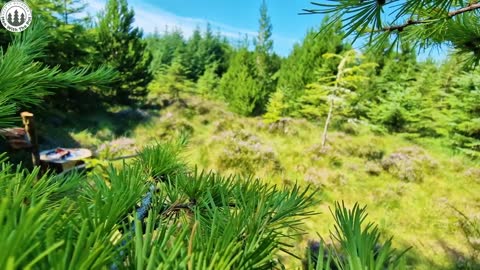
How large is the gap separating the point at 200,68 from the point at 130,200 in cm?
3029

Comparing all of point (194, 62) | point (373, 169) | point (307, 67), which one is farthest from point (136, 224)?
point (194, 62)

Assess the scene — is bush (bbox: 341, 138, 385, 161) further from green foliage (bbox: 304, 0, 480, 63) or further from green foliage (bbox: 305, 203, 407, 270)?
green foliage (bbox: 305, 203, 407, 270)

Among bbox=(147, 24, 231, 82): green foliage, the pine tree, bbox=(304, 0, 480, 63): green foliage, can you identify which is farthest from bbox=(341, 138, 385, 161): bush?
bbox=(147, 24, 231, 82): green foliage

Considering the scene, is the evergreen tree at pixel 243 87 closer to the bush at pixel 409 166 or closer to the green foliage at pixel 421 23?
the bush at pixel 409 166

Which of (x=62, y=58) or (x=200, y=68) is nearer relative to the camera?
(x=62, y=58)

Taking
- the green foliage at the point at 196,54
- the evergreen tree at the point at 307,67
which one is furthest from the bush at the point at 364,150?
the green foliage at the point at 196,54

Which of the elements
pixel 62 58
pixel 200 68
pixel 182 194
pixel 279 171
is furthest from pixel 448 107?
pixel 200 68

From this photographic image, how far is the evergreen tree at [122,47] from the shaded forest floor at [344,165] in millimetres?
2177

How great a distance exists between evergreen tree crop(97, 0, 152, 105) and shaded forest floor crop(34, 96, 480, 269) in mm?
2177

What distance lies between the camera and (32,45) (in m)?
0.95

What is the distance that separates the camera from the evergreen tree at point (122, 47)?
1490 centimetres

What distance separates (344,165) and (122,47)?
1359 centimetres

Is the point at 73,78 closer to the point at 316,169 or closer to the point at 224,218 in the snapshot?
the point at 224,218

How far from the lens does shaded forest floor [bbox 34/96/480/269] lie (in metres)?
5.64
